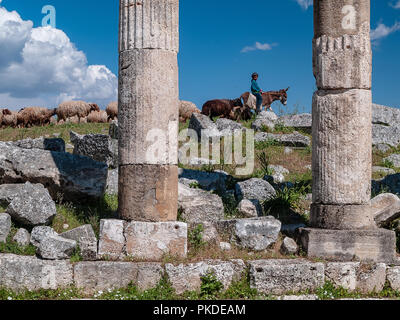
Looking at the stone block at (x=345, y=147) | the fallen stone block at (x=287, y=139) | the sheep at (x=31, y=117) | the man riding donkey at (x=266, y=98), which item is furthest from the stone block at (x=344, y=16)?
the sheep at (x=31, y=117)

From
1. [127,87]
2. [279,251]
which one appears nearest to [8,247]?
[127,87]

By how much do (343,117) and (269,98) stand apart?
14.2 meters

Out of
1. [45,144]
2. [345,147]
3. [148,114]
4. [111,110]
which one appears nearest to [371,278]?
[345,147]

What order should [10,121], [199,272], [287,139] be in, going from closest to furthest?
1. [199,272]
2. [287,139]
3. [10,121]

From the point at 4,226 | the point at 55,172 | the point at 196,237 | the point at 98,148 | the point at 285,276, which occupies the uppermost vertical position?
the point at 98,148

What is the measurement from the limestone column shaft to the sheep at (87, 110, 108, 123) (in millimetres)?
18785

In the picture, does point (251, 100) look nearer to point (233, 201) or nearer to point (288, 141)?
point (288, 141)

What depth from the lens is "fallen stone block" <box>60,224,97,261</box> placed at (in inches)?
298

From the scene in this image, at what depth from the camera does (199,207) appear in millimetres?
8953

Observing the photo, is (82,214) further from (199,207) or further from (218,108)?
(218,108)

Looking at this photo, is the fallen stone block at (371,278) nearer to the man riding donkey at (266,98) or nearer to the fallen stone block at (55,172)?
the fallen stone block at (55,172)

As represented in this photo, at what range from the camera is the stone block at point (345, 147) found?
829 cm

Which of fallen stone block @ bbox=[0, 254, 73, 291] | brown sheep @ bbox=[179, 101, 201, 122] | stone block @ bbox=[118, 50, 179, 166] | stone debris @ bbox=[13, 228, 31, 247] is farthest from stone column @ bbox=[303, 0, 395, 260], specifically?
brown sheep @ bbox=[179, 101, 201, 122]

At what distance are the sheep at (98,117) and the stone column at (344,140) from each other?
18817mm
